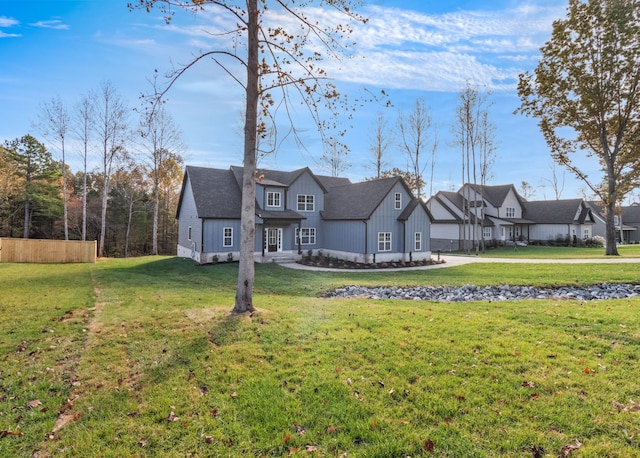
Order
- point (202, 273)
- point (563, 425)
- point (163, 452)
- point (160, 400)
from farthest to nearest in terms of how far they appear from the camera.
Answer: point (202, 273), point (160, 400), point (563, 425), point (163, 452)

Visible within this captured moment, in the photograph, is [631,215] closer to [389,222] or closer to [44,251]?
[389,222]

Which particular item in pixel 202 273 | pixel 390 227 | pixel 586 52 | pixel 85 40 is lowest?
pixel 202 273

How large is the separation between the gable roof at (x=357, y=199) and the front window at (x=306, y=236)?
1.54 metres

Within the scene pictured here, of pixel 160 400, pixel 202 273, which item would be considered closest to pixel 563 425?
pixel 160 400

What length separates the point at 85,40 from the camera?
10414 millimetres

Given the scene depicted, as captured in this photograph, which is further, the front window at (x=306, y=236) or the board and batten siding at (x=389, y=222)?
the front window at (x=306, y=236)

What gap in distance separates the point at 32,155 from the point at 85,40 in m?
30.3

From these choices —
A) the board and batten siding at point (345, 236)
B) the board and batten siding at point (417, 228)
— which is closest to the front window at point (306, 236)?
the board and batten siding at point (345, 236)

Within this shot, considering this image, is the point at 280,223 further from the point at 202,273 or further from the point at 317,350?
the point at 317,350

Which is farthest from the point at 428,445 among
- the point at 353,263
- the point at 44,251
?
the point at 44,251

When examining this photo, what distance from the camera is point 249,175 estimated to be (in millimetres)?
7398

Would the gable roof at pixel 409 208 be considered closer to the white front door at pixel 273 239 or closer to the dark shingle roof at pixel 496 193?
the white front door at pixel 273 239

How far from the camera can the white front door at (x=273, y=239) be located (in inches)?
917

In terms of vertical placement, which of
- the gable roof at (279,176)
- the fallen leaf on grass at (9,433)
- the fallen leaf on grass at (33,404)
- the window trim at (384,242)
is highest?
the gable roof at (279,176)
